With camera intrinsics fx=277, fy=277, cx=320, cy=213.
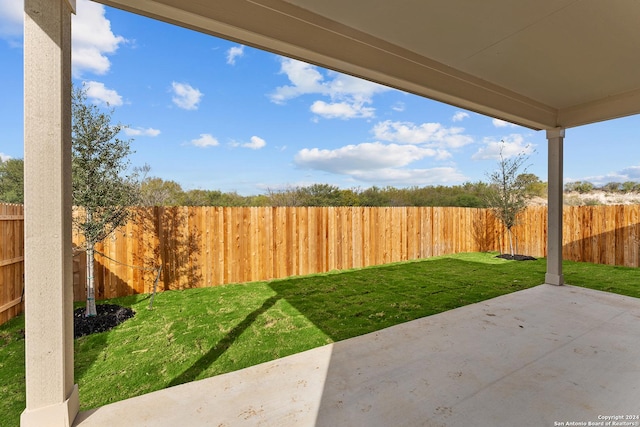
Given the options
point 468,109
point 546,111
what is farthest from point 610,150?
point 468,109

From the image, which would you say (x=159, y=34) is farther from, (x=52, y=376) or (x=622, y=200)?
(x=622, y=200)

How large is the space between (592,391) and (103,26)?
27.5 feet

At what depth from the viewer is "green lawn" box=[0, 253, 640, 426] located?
2.13 meters

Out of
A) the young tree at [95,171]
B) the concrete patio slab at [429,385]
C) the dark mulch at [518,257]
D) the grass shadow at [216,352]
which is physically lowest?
the dark mulch at [518,257]

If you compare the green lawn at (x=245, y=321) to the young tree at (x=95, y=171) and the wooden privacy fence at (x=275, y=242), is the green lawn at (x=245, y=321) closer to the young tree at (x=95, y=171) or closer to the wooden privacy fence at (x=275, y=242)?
the wooden privacy fence at (x=275, y=242)

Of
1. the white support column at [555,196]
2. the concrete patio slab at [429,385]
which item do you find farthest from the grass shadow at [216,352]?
the white support column at [555,196]

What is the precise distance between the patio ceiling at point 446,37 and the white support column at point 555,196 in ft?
3.47

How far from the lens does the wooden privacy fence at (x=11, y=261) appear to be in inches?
121

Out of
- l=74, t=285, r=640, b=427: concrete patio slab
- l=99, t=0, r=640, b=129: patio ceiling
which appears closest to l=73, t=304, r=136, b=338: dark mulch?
l=74, t=285, r=640, b=427: concrete patio slab

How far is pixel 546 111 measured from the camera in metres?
4.34

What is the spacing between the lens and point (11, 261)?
3184 mm

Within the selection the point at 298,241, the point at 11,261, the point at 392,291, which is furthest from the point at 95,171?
the point at 392,291

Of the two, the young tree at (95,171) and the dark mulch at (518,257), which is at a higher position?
the young tree at (95,171)

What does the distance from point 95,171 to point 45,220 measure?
220cm
